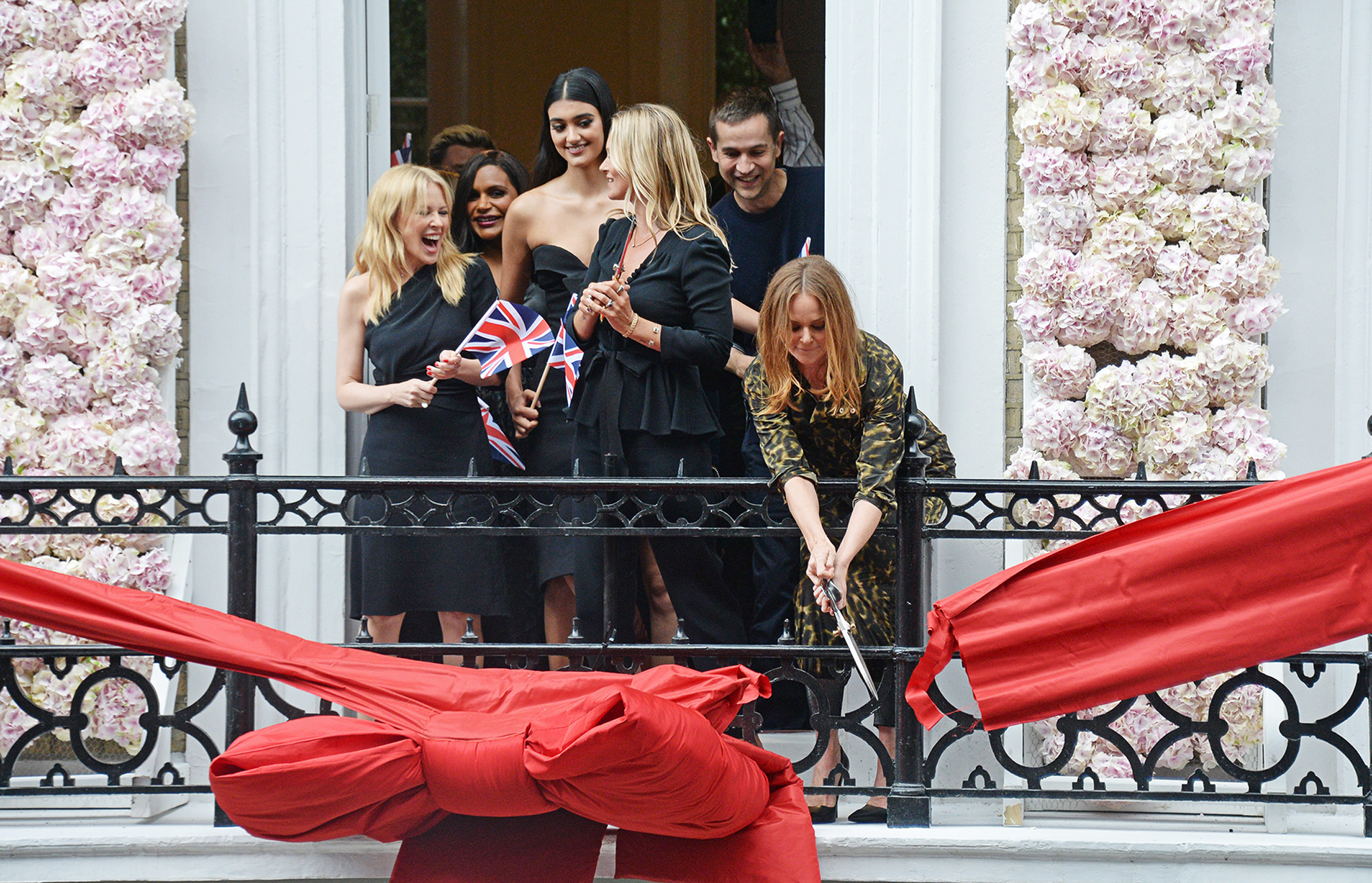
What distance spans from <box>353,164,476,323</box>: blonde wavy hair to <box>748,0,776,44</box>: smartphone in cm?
208

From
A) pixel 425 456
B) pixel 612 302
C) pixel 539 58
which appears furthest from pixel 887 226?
pixel 539 58

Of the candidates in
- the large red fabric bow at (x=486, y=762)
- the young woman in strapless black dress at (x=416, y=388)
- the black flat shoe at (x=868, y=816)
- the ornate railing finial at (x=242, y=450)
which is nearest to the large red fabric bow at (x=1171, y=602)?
the black flat shoe at (x=868, y=816)

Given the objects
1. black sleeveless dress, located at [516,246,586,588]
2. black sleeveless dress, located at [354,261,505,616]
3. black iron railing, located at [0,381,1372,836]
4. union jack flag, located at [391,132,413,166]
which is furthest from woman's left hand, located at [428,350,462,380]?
union jack flag, located at [391,132,413,166]

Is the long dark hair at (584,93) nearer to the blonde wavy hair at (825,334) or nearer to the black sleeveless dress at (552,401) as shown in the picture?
the black sleeveless dress at (552,401)

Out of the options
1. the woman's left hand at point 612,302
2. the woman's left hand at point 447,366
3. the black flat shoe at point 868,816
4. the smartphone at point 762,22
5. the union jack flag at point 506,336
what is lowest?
the black flat shoe at point 868,816

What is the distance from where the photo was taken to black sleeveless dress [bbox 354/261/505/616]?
186 inches

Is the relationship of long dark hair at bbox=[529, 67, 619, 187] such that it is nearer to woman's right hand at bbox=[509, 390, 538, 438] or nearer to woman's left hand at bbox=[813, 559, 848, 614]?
woman's right hand at bbox=[509, 390, 538, 438]

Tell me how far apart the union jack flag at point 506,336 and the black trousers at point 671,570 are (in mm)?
438

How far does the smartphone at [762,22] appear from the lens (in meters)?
6.25

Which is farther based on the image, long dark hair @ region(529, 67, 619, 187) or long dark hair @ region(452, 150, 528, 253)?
long dark hair @ region(452, 150, 528, 253)

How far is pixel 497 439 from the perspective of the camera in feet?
15.9

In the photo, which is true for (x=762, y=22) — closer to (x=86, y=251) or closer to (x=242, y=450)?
(x=86, y=251)

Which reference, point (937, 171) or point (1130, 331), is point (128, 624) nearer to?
point (937, 171)

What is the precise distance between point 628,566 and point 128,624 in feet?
5.29
